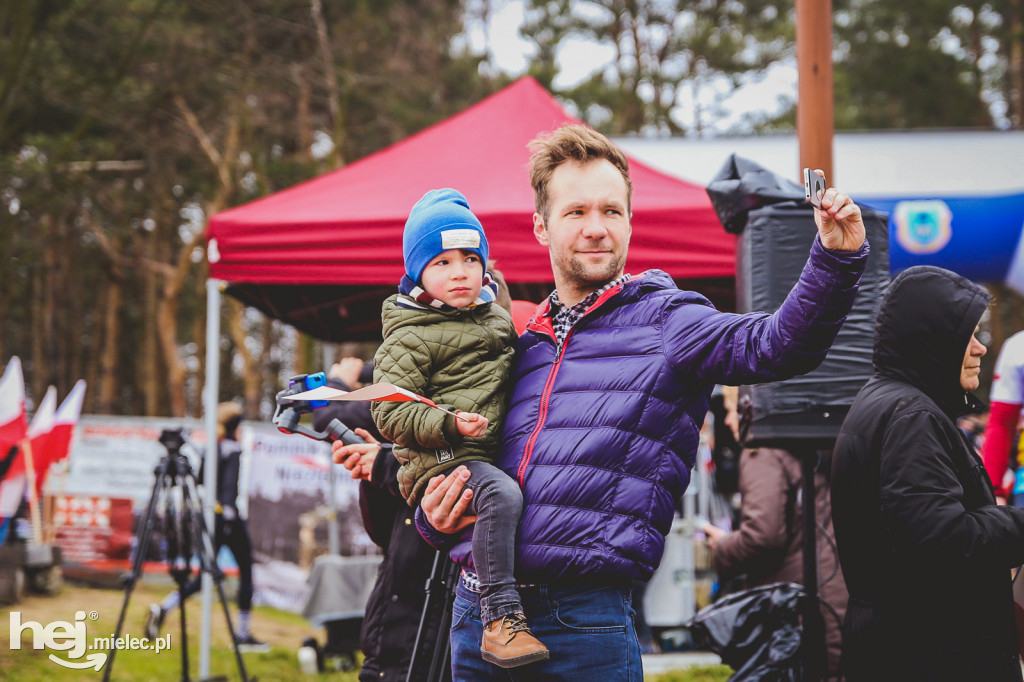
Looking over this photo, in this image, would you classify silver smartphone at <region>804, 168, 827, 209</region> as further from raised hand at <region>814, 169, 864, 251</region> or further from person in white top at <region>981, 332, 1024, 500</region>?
person in white top at <region>981, 332, 1024, 500</region>

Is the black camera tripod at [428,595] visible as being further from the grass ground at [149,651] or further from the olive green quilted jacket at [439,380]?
the grass ground at [149,651]

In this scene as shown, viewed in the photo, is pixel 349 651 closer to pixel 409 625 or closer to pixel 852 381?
pixel 409 625

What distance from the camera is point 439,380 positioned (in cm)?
206

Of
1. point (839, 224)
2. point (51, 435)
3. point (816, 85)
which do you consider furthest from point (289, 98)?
point (839, 224)

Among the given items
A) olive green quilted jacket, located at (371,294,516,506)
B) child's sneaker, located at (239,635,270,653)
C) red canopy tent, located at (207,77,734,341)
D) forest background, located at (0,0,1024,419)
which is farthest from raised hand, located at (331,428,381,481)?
forest background, located at (0,0,1024,419)

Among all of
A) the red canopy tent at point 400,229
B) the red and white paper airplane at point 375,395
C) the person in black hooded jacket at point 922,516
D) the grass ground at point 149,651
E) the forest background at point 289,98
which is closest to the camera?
the red and white paper airplane at point 375,395

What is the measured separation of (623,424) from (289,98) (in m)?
16.9

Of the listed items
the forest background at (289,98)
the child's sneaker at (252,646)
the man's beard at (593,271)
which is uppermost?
the forest background at (289,98)

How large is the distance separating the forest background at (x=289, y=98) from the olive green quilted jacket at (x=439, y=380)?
1020 centimetres

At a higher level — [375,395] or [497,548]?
[375,395]

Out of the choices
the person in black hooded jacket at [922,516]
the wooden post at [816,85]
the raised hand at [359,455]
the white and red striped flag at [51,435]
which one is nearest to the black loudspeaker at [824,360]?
the person in black hooded jacket at [922,516]

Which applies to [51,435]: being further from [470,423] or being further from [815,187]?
[815,187]

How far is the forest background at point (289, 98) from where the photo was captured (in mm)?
13297

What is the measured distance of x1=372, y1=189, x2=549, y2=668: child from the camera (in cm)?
181
